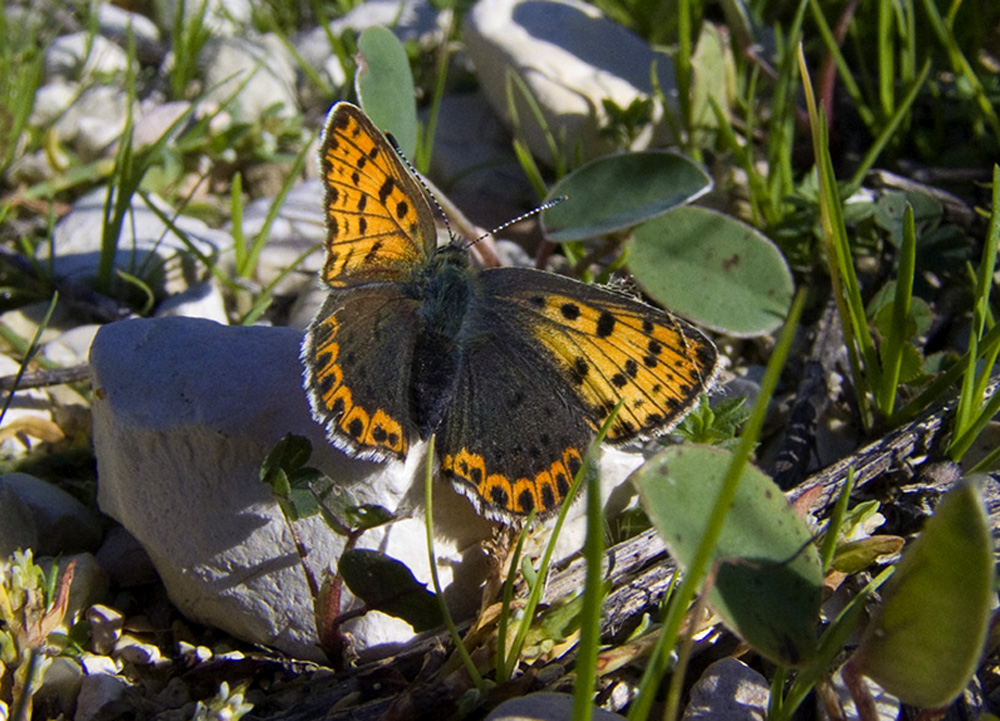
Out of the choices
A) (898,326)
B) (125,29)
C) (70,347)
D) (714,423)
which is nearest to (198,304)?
(70,347)

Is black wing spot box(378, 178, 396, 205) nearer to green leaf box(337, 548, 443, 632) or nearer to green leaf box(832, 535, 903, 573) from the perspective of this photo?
green leaf box(337, 548, 443, 632)

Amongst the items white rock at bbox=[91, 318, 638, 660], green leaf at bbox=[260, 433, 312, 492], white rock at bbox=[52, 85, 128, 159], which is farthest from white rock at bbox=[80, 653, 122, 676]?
white rock at bbox=[52, 85, 128, 159]

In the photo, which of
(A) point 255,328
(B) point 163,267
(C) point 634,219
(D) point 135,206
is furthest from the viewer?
(D) point 135,206

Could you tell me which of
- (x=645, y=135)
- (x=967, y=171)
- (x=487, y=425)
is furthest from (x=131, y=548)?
(x=967, y=171)

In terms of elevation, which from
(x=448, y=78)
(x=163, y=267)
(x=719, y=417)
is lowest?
(x=719, y=417)

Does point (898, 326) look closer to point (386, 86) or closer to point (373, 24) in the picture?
point (386, 86)

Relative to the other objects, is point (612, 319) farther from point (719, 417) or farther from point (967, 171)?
point (967, 171)

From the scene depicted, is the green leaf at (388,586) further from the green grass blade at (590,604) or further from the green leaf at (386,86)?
the green leaf at (386,86)

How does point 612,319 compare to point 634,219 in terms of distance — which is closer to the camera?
point 612,319
